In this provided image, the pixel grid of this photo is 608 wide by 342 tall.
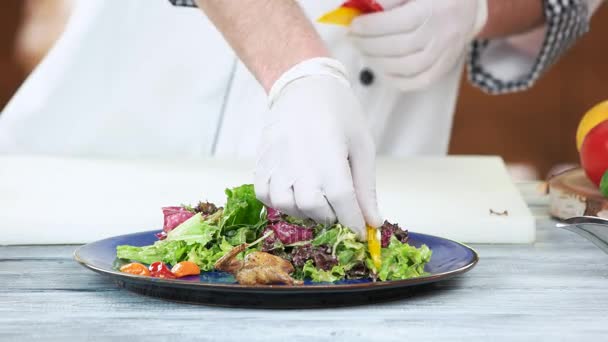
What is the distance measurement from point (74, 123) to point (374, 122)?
68 centimetres

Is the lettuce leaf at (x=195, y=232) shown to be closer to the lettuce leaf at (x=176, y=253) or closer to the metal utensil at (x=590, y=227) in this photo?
the lettuce leaf at (x=176, y=253)

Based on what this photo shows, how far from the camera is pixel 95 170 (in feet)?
5.79

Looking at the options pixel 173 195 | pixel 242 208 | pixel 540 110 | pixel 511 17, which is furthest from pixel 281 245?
pixel 540 110

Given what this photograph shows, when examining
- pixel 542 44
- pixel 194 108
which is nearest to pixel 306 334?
pixel 194 108

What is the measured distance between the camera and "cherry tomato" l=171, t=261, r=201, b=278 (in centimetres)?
110

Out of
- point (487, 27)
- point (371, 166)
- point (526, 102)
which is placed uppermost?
point (487, 27)

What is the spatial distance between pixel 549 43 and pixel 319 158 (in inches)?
44.0

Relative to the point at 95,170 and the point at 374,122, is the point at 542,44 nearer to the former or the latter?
the point at 374,122

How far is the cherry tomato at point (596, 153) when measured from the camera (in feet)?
5.09

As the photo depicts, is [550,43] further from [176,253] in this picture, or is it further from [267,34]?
[176,253]

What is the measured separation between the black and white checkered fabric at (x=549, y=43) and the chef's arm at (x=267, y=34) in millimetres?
827

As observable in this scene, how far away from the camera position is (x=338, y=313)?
1.01 m

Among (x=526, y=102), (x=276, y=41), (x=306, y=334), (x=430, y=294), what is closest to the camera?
(x=306, y=334)

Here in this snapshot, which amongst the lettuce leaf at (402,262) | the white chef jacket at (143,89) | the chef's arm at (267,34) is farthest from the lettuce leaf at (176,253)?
the white chef jacket at (143,89)
